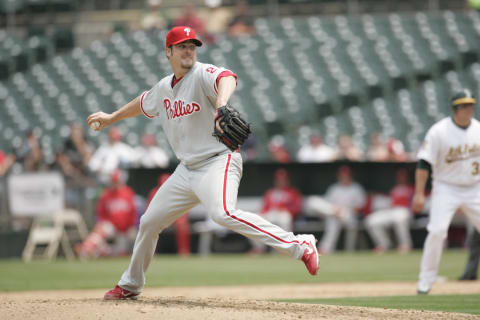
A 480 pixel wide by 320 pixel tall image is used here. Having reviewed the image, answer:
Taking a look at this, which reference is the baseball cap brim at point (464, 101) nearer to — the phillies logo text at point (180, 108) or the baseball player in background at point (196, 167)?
the baseball player in background at point (196, 167)

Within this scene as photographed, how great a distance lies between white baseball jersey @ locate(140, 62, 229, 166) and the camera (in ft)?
16.6

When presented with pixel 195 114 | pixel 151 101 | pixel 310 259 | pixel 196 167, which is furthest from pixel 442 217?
pixel 151 101

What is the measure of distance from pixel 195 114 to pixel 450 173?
2882 mm

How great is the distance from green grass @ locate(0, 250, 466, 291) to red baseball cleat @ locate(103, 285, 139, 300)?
2.71m

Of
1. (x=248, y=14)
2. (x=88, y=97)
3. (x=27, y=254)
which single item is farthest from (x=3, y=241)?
(x=248, y=14)

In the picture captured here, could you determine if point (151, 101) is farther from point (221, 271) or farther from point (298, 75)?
point (298, 75)

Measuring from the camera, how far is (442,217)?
6805 millimetres

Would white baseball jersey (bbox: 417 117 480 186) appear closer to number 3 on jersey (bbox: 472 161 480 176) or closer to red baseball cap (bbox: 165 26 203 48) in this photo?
number 3 on jersey (bbox: 472 161 480 176)

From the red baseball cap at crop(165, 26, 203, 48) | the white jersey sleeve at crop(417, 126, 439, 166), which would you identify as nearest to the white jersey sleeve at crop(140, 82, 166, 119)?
the red baseball cap at crop(165, 26, 203, 48)

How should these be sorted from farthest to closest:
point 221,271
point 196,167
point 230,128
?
1. point 221,271
2. point 196,167
3. point 230,128

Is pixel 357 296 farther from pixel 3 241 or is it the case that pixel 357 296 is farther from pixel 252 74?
pixel 252 74

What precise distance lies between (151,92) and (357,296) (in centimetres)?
272

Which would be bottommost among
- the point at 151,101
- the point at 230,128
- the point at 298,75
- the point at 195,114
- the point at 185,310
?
the point at 185,310

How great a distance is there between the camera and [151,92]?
5469 millimetres
